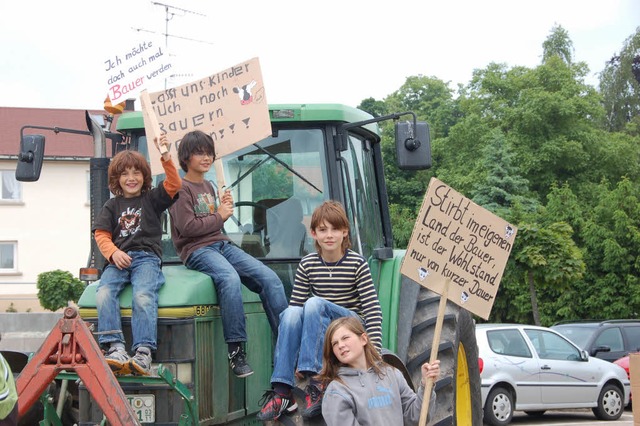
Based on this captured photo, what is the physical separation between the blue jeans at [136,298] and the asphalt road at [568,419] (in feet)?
33.0

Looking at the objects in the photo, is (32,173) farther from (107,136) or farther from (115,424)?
(115,424)

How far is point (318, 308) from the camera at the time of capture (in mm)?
5348

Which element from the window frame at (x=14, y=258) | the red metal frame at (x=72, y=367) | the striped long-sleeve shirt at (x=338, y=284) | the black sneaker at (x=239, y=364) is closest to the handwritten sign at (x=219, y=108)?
the striped long-sleeve shirt at (x=338, y=284)

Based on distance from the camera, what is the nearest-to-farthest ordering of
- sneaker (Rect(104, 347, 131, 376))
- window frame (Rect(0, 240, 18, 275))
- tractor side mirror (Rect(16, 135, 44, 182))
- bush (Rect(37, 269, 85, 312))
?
1. sneaker (Rect(104, 347, 131, 376))
2. tractor side mirror (Rect(16, 135, 44, 182))
3. bush (Rect(37, 269, 85, 312))
4. window frame (Rect(0, 240, 18, 275))

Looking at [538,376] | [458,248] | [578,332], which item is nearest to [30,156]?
[458,248]

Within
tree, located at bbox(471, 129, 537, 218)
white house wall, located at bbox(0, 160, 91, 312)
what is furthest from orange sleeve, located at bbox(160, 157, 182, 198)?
white house wall, located at bbox(0, 160, 91, 312)

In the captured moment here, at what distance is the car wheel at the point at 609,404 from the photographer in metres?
15.7

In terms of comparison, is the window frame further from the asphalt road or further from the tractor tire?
the tractor tire

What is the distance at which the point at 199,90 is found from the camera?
6578 millimetres

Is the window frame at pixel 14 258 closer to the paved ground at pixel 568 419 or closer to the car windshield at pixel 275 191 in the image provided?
the paved ground at pixel 568 419

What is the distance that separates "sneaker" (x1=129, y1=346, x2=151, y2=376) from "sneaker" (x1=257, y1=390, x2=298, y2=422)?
0.63m

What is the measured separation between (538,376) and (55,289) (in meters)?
22.7

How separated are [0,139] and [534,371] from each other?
3395 centimetres

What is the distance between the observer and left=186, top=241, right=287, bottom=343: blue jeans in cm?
570
